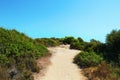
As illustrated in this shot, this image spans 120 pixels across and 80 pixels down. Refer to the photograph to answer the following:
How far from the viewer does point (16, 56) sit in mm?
21219

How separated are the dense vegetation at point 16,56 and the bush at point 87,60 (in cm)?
286

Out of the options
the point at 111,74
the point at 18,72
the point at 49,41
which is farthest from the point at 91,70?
the point at 49,41

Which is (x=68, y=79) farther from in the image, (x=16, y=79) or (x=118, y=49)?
(x=118, y=49)

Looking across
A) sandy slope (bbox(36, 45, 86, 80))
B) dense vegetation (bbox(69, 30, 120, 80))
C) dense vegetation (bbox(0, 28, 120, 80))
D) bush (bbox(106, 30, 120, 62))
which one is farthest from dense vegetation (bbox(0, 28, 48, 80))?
bush (bbox(106, 30, 120, 62))

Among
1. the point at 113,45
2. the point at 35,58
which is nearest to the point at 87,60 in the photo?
the point at 35,58

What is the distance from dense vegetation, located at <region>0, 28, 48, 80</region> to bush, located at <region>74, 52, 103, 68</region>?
Answer: 2.86 metres

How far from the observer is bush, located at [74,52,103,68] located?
22.7 metres

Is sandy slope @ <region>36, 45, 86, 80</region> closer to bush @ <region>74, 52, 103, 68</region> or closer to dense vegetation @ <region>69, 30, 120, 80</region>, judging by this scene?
bush @ <region>74, 52, 103, 68</region>

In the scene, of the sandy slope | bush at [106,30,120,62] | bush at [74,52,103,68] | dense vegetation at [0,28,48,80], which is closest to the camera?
dense vegetation at [0,28,48,80]

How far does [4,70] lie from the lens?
1811cm

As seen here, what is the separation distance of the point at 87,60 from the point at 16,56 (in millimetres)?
5170

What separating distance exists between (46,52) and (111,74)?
7.58 m

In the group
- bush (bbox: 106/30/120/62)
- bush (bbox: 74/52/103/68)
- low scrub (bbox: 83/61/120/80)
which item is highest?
bush (bbox: 106/30/120/62)

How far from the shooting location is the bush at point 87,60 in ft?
74.5
